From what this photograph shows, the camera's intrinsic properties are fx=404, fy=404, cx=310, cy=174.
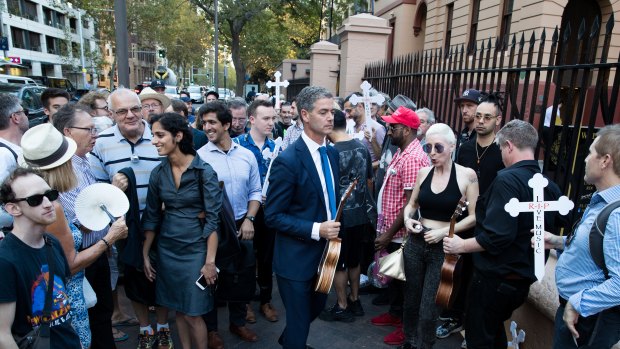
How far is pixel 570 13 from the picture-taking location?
13852 mm

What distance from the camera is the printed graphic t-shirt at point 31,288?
1836mm

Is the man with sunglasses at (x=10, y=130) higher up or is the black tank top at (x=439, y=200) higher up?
the man with sunglasses at (x=10, y=130)

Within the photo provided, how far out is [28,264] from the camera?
1933 mm

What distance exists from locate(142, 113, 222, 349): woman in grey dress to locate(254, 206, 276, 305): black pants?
1.29 metres

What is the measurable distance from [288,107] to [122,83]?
302cm

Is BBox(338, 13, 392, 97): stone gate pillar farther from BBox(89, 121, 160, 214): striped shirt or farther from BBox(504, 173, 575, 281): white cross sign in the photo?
BBox(504, 173, 575, 281): white cross sign

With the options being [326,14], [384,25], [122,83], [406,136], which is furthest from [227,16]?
[406,136]

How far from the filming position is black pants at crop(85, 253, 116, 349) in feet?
10.3

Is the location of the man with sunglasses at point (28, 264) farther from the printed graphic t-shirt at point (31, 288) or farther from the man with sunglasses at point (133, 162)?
the man with sunglasses at point (133, 162)

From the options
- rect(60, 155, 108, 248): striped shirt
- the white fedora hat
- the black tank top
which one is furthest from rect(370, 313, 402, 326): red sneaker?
the white fedora hat

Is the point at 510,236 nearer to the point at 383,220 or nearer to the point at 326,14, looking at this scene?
the point at 383,220

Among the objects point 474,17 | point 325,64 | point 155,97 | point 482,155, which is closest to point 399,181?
point 482,155

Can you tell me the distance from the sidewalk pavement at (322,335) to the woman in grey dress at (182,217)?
0.84 metres

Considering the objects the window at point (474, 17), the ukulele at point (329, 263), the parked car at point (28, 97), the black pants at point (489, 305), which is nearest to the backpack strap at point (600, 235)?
the black pants at point (489, 305)
